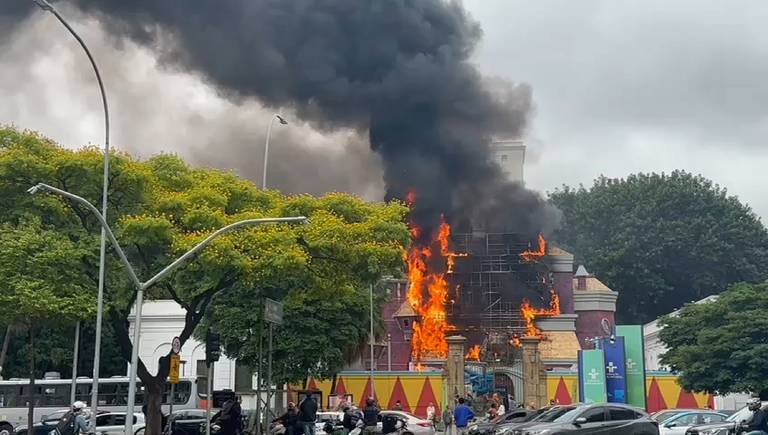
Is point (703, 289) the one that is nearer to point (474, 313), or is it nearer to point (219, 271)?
point (474, 313)

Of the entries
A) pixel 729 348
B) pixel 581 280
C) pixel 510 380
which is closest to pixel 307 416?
pixel 729 348

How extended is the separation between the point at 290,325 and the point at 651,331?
3668cm

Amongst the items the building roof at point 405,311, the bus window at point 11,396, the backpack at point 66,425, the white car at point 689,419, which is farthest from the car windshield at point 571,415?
the building roof at point 405,311

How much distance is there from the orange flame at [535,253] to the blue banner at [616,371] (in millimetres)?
27504

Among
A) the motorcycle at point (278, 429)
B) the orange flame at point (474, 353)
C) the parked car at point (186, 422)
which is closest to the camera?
the motorcycle at point (278, 429)

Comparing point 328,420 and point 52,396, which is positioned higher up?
point 52,396

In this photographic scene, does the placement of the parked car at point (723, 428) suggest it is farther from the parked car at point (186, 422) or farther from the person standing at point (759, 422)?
the parked car at point (186, 422)

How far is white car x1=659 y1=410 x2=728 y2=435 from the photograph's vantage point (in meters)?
28.4

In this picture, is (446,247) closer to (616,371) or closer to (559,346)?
(559,346)

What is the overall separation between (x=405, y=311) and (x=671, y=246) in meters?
28.9

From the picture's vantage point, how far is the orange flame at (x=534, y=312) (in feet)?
194

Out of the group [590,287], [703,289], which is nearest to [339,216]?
[590,287]

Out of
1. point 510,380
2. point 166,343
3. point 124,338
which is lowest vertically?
point 510,380

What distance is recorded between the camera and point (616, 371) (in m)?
33.3
